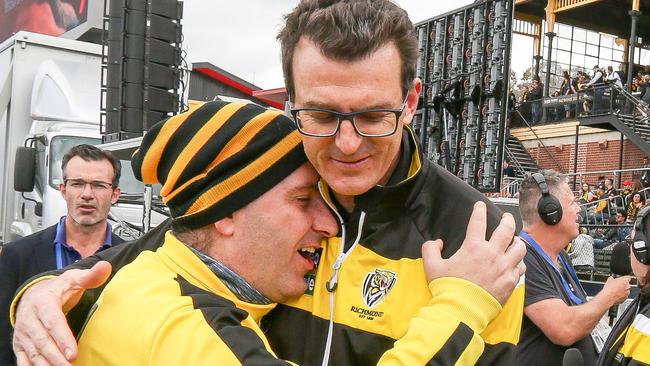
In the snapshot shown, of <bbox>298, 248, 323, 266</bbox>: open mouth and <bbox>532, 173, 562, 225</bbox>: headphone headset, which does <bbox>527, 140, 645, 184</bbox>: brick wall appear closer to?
<bbox>532, 173, 562, 225</bbox>: headphone headset

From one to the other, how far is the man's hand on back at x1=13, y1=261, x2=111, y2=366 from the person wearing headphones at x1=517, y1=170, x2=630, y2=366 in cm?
209

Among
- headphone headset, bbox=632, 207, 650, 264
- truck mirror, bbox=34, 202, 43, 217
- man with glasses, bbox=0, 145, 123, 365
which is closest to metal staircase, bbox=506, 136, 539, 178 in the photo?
truck mirror, bbox=34, 202, 43, 217

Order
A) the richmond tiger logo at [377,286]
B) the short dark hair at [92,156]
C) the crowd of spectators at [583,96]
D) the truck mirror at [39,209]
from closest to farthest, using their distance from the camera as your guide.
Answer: the richmond tiger logo at [377,286]
the short dark hair at [92,156]
the truck mirror at [39,209]
the crowd of spectators at [583,96]

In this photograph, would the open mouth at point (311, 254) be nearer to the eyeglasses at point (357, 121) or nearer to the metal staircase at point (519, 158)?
the eyeglasses at point (357, 121)

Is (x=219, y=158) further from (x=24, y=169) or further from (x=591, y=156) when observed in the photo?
(x=591, y=156)

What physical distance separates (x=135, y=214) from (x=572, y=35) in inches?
967

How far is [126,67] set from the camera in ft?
25.6

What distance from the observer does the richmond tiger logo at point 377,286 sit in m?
1.89

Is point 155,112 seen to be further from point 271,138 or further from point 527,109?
point 527,109

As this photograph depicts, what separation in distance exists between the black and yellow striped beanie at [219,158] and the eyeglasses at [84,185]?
293cm

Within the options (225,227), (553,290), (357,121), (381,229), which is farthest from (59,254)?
(357,121)

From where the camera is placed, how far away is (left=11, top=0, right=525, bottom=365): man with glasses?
1758 millimetres

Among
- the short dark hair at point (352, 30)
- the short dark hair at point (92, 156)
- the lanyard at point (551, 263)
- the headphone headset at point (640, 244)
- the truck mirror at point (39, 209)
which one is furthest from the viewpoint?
the truck mirror at point (39, 209)

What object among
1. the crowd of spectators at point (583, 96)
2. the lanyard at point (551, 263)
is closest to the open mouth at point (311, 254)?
the lanyard at point (551, 263)
